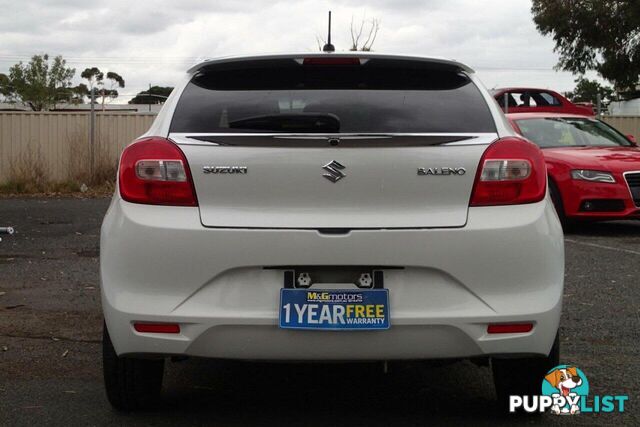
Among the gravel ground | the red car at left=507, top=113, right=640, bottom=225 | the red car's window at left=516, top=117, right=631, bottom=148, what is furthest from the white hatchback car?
the red car's window at left=516, top=117, right=631, bottom=148

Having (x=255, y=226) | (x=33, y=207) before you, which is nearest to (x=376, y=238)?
(x=255, y=226)

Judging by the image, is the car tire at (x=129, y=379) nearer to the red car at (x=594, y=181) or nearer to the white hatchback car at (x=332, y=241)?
the white hatchback car at (x=332, y=241)

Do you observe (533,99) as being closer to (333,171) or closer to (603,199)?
(603,199)

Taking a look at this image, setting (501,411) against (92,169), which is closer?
(501,411)

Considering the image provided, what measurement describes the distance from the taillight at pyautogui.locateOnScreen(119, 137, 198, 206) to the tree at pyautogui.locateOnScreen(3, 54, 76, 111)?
7024cm

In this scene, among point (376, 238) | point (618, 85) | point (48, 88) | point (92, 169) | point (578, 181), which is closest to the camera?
point (376, 238)

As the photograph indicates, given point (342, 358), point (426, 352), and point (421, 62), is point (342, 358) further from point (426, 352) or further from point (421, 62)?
point (421, 62)

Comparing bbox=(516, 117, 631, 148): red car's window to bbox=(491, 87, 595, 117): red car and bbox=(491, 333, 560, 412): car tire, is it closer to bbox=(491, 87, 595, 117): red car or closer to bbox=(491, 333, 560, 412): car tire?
bbox=(491, 87, 595, 117): red car

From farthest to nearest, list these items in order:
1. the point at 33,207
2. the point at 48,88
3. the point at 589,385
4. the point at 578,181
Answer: the point at 48,88
the point at 33,207
the point at 578,181
the point at 589,385

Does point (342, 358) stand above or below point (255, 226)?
below

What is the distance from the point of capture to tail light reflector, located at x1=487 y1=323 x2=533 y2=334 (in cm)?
349

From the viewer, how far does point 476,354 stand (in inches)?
138

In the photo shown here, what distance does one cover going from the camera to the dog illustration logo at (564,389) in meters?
3.95

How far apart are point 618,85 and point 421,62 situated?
31.3 m
